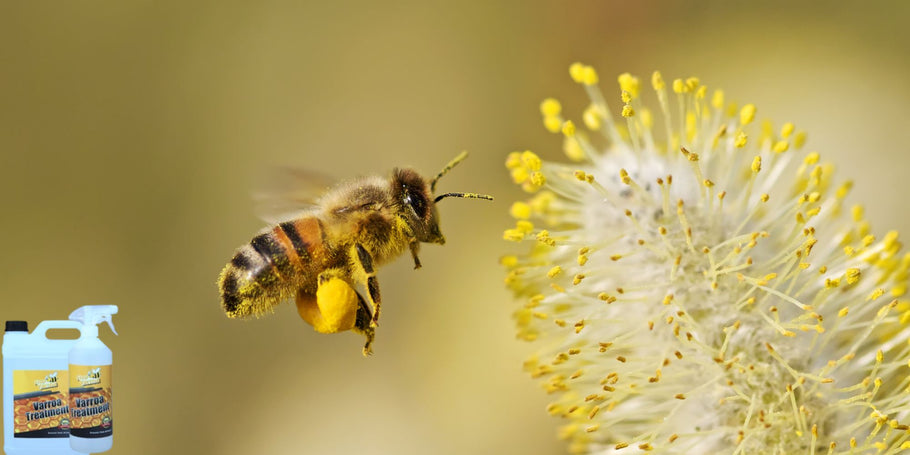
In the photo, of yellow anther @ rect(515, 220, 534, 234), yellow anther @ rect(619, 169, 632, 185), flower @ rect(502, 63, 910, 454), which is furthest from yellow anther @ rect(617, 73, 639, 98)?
yellow anther @ rect(515, 220, 534, 234)

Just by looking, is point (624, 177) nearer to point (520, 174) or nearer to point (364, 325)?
point (520, 174)

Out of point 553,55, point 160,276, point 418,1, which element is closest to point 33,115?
point 160,276

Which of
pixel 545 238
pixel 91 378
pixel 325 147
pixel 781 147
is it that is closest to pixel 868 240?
pixel 781 147

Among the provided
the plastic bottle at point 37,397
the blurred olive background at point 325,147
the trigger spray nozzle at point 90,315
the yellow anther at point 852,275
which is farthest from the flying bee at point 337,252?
the blurred olive background at point 325,147

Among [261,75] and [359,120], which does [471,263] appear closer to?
[359,120]

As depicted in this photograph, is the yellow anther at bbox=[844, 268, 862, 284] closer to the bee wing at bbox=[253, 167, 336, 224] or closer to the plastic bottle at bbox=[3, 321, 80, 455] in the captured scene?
the bee wing at bbox=[253, 167, 336, 224]

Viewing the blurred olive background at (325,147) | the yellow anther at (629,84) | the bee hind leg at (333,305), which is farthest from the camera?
the blurred olive background at (325,147)

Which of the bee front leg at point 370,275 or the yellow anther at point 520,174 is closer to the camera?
the bee front leg at point 370,275

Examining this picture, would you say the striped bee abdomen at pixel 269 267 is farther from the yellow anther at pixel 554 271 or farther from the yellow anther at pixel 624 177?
the yellow anther at pixel 624 177
